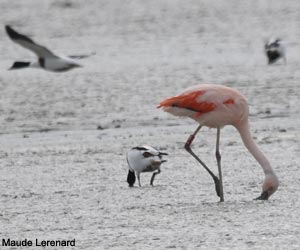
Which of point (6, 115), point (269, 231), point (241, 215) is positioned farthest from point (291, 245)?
point (6, 115)

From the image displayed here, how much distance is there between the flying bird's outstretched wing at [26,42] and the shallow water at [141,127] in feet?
2.61

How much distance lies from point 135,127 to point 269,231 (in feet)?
26.9

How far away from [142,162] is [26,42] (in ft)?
21.6

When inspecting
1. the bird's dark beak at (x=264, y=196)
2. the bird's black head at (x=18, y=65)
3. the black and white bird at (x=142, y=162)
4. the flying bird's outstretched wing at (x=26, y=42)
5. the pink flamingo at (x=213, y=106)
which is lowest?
the bird's dark beak at (x=264, y=196)

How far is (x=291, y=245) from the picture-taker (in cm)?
796

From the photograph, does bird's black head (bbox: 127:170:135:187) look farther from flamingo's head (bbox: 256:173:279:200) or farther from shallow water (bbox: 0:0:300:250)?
flamingo's head (bbox: 256:173:279:200)

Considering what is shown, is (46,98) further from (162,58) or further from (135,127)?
(162,58)

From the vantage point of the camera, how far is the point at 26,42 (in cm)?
1775

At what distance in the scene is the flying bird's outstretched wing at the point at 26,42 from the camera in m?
16.6

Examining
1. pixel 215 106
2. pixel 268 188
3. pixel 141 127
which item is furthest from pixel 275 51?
pixel 268 188

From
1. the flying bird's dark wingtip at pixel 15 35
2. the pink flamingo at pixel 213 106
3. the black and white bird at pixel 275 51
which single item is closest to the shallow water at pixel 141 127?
the black and white bird at pixel 275 51

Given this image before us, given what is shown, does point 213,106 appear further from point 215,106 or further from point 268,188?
point 268,188

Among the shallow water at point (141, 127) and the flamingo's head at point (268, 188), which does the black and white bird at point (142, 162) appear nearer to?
the shallow water at point (141, 127)

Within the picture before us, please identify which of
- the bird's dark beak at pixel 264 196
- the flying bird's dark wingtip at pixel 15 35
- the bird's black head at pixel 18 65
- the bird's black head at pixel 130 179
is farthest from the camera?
the bird's black head at pixel 18 65
